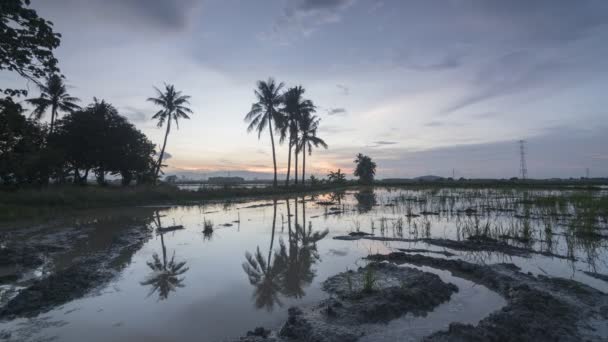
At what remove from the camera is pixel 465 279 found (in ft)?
19.2

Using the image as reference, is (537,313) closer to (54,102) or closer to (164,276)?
(164,276)

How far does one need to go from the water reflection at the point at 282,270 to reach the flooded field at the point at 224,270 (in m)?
0.03

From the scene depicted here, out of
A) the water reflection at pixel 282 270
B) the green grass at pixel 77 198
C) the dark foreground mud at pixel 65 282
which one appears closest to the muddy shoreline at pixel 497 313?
the water reflection at pixel 282 270

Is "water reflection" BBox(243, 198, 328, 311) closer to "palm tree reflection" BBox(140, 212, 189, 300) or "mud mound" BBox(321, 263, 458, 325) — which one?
"mud mound" BBox(321, 263, 458, 325)

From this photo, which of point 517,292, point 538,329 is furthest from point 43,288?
point 517,292

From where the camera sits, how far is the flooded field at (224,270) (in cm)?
416

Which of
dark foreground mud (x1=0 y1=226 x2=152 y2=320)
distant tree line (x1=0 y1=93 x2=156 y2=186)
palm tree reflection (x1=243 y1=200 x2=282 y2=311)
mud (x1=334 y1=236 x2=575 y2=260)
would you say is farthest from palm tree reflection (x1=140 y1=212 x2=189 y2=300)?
distant tree line (x1=0 y1=93 x2=156 y2=186)

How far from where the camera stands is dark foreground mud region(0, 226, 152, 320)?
4.49 meters

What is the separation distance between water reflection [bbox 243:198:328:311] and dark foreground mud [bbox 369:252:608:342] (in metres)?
2.58

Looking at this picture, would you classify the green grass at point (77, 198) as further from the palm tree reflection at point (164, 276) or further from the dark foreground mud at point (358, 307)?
the dark foreground mud at point (358, 307)

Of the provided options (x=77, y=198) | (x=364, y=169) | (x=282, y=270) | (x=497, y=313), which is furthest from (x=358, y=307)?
(x=364, y=169)

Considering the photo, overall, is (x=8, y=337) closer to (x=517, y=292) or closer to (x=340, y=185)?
(x=517, y=292)

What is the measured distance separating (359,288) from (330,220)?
8.69 meters

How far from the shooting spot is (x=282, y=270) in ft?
21.9
